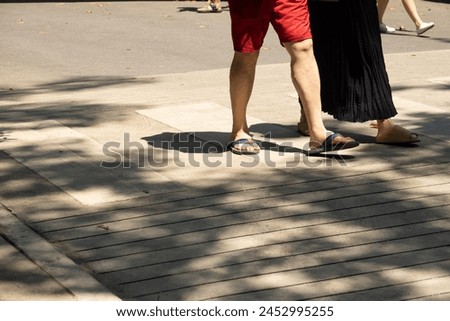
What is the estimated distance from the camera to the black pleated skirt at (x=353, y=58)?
7.82 metres

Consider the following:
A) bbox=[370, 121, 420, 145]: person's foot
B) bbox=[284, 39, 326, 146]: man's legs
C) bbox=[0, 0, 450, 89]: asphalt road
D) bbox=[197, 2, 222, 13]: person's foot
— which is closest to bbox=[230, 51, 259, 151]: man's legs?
bbox=[284, 39, 326, 146]: man's legs

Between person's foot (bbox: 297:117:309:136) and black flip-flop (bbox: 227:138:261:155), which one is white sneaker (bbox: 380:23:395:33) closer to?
person's foot (bbox: 297:117:309:136)

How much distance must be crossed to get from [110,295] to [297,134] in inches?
135

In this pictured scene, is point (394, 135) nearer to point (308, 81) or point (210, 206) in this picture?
point (308, 81)

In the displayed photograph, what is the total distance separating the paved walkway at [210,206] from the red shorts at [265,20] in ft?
2.59

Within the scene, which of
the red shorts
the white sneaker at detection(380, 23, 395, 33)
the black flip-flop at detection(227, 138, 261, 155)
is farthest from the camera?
the white sneaker at detection(380, 23, 395, 33)

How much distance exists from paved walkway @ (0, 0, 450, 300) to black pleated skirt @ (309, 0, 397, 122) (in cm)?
30

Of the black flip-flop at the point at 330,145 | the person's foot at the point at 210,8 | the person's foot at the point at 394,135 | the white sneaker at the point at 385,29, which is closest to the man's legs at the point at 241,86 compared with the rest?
the black flip-flop at the point at 330,145

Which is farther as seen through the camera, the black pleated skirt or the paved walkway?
the black pleated skirt

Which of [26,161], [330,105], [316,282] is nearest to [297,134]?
[330,105]

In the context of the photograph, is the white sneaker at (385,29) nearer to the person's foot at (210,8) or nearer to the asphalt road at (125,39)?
the asphalt road at (125,39)

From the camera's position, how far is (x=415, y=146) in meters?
7.91

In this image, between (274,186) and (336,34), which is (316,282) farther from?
(336,34)

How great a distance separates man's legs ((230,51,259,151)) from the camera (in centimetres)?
768
